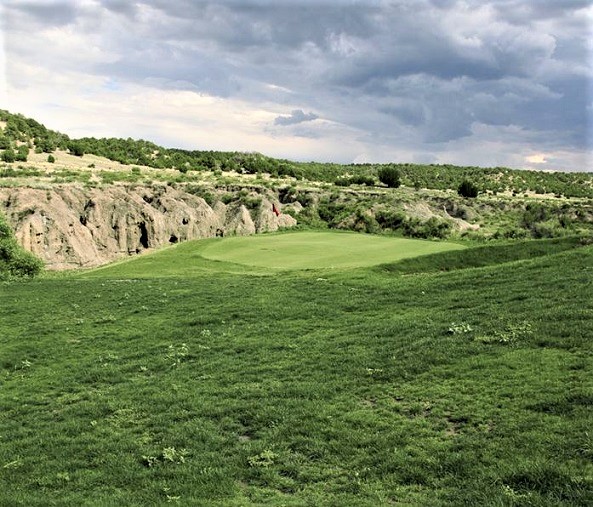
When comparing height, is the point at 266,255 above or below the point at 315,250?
below

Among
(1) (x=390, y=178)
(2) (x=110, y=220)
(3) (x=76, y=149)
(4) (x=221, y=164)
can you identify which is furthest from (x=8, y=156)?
(1) (x=390, y=178)

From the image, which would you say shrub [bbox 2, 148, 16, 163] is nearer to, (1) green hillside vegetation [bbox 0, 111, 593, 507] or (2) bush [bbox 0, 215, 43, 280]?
(2) bush [bbox 0, 215, 43, 280]

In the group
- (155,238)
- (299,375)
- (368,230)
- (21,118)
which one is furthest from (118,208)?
(21,118)

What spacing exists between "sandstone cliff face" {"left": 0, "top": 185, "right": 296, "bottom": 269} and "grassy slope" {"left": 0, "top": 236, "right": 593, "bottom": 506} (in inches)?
872

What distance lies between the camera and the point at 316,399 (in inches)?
420

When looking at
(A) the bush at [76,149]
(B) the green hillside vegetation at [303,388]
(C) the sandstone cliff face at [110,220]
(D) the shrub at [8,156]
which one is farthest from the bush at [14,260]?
(A) the bush at [76,149]

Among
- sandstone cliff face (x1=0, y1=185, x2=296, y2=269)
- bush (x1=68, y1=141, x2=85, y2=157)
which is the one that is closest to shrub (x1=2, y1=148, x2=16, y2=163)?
bush (x1=68, y1=141, x2=85, y2=157)

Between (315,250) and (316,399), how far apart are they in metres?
24.8

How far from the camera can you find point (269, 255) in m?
34.1

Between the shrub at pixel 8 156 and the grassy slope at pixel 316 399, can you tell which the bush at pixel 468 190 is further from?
the grassy slope at pixel 316 399

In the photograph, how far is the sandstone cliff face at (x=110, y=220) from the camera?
40031 mm

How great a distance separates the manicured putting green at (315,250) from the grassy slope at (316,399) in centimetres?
1121

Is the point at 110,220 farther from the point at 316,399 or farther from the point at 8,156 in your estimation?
the point at 316,399

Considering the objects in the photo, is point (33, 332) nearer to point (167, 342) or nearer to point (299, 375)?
point (167, 342)
